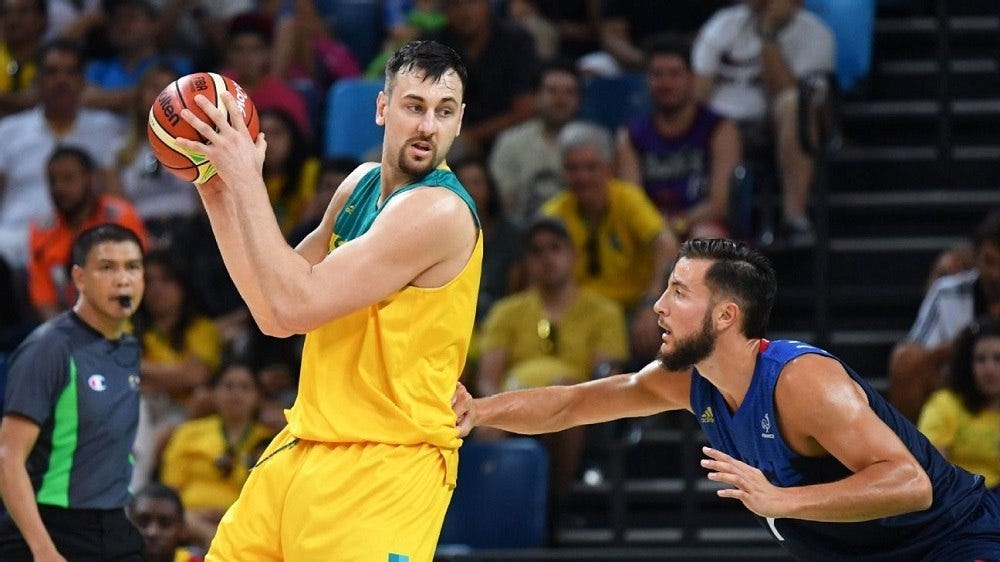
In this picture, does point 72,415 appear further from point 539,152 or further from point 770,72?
point 770,72

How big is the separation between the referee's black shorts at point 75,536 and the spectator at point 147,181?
Result: 453cm

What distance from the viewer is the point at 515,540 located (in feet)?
26.1

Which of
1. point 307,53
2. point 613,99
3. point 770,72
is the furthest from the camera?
point 307,53

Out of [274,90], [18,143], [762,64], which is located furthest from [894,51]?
[18,143]

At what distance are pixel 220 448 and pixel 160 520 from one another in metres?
1.25

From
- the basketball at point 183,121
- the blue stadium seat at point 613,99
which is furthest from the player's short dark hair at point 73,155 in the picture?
the basketball at point 183,121

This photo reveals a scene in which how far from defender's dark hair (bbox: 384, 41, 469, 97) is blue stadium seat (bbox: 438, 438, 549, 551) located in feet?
12.5

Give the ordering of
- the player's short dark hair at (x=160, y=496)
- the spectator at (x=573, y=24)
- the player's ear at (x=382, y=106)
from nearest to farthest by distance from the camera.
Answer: the player's ear at (x=382, y=106) → the player's short dark hair at (x=160, y=496) → the spectator at (x=573, y=24)

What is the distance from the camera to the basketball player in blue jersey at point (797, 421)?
437cm

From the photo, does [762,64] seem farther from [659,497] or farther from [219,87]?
[219,87]

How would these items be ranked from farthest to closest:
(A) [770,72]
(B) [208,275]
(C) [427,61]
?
1. (B) [208,275]
2. (A) [770,72]
3. (C) [427,61]

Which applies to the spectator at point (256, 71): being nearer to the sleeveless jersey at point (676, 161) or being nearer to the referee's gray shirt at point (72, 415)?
the sleeveless jersey at point (676, 161)

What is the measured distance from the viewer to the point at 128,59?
1098 cm

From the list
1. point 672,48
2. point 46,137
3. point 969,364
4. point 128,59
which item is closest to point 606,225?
point 672,48
